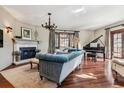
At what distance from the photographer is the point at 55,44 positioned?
752cm

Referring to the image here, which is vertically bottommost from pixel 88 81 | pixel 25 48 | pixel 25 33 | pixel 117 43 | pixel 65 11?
pixel 88 81

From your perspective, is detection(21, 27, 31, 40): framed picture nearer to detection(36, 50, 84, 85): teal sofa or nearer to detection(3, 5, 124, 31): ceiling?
detection(3, 5, 124, 31): ceiling

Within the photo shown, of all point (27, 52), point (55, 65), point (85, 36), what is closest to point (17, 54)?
point (27, 52)

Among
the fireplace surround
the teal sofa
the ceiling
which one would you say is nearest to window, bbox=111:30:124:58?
the ceiling

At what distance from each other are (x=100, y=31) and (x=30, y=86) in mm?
7766

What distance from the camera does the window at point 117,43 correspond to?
7.27m

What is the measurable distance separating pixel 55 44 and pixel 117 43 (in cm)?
378

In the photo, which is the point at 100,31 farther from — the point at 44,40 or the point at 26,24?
the point at 26,24

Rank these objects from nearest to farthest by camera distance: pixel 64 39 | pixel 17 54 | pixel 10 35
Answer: pixel 10 35, pixel 17 54, pixel 64 39

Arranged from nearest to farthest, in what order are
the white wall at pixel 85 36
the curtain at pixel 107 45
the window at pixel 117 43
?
the window at pixel 117 43
the curtain at pixel 107 45
the white wall at pixel 85 36

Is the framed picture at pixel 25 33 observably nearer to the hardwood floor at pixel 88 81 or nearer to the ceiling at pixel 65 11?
the ceiling at pixel 65 11

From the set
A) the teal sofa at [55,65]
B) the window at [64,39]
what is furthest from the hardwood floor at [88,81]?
the window at [64,39]

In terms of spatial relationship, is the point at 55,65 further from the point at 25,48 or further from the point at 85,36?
the point at 85,36

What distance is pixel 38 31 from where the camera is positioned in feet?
27.3
